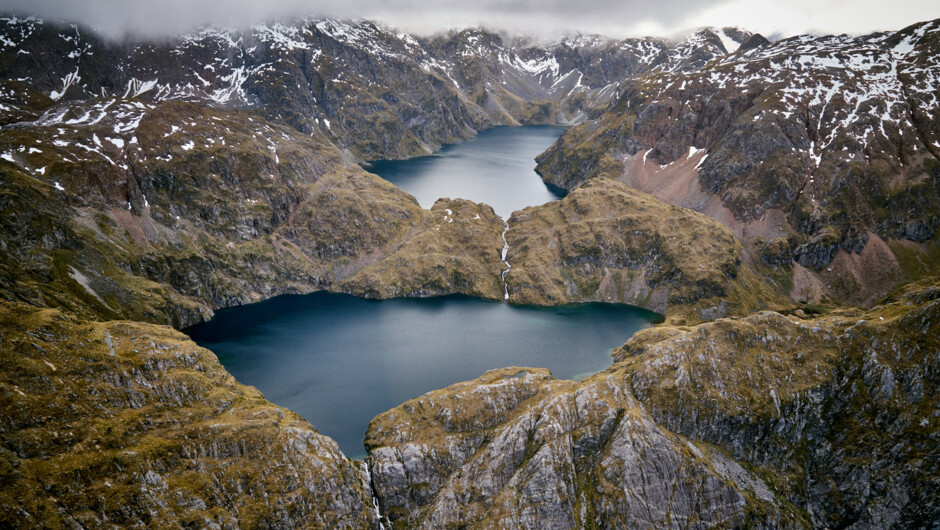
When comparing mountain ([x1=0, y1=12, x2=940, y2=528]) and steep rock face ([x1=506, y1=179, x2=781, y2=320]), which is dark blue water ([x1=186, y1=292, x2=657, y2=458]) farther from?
mountain ([x1=0, y1=12, x2=940, y2=528])

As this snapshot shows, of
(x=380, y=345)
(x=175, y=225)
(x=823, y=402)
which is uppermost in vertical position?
(x=175, y=225)

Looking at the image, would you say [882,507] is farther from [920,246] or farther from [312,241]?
[312,241]

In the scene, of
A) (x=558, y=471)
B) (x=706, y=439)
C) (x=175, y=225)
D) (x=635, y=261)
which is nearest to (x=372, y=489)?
(x=558, y=471)

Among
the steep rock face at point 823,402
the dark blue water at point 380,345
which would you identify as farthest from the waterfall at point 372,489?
the steep rock face at point 823,402

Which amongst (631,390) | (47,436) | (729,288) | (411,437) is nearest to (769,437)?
(631,390)

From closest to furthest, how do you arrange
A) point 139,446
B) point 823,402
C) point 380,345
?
point 139,446, point 823,402, point 380,345

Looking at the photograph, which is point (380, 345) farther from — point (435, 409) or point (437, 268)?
point (437, 268)
